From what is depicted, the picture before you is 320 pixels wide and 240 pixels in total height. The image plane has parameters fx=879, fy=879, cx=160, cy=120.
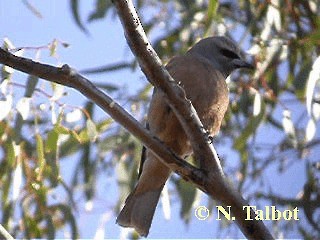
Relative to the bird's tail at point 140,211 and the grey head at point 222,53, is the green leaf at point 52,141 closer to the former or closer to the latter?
the bird's tail at point 140,211

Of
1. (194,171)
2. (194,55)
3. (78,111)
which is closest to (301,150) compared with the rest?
(194,55)

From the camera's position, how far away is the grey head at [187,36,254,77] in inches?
144

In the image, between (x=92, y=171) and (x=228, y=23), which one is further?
(x=228, y=23)

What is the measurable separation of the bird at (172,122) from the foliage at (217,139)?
0.25 meters

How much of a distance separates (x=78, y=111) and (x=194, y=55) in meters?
0.53

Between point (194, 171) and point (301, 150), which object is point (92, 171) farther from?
point (194, 171)

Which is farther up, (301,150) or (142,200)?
(301,150)

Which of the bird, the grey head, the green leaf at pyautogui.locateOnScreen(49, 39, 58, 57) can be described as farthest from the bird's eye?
the green leaf at pyautogui.locateOnScreen(49, 39, 58, 57)

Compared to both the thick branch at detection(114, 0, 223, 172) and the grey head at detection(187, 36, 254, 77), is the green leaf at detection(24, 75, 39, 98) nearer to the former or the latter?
the grey head at detection(187, 36, 254, 77)

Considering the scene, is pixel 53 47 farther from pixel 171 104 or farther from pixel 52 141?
pixel 171 104

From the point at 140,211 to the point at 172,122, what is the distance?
1.05 ft

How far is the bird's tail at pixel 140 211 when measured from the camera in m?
2.81

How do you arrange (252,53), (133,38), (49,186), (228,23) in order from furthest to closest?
(228,23), (252,53), (49,186), (133,38)

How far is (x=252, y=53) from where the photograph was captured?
3975 millimetres
